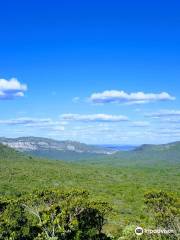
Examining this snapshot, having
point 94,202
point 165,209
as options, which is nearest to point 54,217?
point 94,202

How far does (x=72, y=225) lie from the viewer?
50406mm

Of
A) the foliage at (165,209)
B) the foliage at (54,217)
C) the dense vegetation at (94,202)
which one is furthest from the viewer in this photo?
the foliage at (54,217)

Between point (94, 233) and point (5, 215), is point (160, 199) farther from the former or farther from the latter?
point (5, 215)

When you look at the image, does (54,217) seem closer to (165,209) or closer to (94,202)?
(94,202)

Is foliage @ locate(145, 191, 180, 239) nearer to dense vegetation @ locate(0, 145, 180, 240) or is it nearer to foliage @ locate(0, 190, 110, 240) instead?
dense vegetation @ locate(0, 145, 180, 240)

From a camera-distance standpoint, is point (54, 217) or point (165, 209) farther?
point (54, 217)

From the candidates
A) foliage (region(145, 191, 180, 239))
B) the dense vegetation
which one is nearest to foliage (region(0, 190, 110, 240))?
the dense vegetation

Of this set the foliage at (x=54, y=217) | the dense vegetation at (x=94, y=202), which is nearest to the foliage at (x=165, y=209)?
the dense vegetation at (x=94, y=202)

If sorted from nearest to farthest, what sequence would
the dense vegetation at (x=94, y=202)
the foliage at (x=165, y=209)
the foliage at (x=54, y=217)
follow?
the foliage at (x=165, y=209) < the dense vegetation at (x=94, y=202) < the foliage at (x=54, y=217)

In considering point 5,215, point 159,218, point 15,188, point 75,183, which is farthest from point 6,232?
point 75,183

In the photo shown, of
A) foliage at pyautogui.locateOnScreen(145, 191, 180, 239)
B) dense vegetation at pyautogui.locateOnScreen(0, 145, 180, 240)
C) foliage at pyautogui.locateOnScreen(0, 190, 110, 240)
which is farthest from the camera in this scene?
foliage at pyautogui.locateOnScreen(0, 190, 110, 240)

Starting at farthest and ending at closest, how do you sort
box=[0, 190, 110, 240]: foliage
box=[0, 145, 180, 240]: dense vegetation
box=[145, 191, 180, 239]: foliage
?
box=[0, 190, 110, 240]: foliage < box=[0, 145, 180, 240]: dense vegetation < box=[145, 191, 180, 239]: foliage

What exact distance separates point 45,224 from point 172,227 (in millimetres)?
15876

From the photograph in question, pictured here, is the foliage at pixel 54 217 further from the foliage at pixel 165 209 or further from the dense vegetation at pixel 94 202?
the foliage at pixel 165 209
